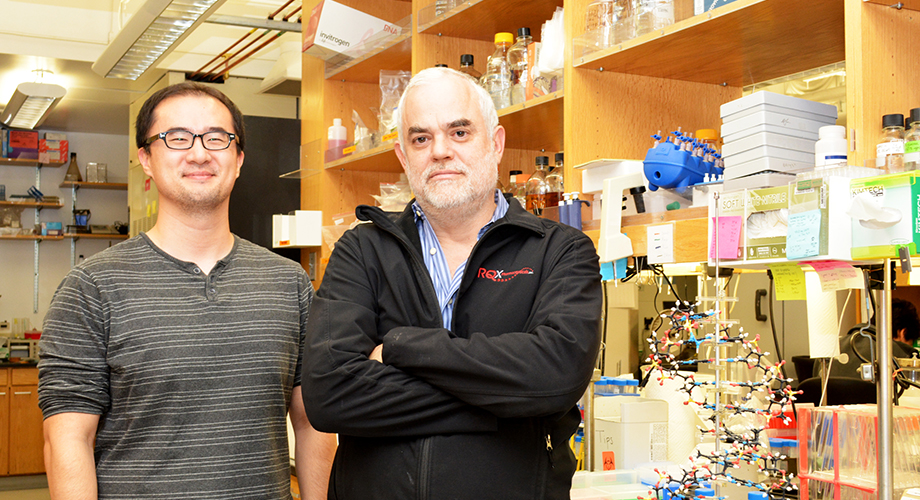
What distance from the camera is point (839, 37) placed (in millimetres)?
1944

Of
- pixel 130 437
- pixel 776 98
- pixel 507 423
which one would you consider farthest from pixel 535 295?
pixel 130 437

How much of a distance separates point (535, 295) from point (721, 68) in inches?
46.0

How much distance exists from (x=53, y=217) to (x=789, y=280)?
8.47 m

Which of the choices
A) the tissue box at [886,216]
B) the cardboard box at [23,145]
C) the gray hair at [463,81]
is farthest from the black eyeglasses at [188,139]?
the cardboard box at [23,145]

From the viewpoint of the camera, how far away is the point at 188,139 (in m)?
1.78

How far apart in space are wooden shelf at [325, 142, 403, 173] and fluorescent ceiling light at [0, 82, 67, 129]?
9.39 feet

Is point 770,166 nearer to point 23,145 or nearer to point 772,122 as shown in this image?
point 772,122

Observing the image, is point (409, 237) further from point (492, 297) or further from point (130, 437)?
point (130, 437)

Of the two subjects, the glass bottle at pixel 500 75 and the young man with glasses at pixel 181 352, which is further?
the glass bottle at pixel 500 75

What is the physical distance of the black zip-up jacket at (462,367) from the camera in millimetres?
1397

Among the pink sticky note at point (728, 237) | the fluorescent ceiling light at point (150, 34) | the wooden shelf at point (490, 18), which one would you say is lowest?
the pink sticky note at point (728, 237)

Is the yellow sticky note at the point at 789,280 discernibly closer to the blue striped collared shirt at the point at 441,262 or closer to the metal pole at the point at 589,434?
the blue striped collared shirt at the point at 441,262

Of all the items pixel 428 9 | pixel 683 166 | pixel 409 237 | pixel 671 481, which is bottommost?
pixel 671 481

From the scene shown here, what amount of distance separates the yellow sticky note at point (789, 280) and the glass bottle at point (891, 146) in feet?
0.92
